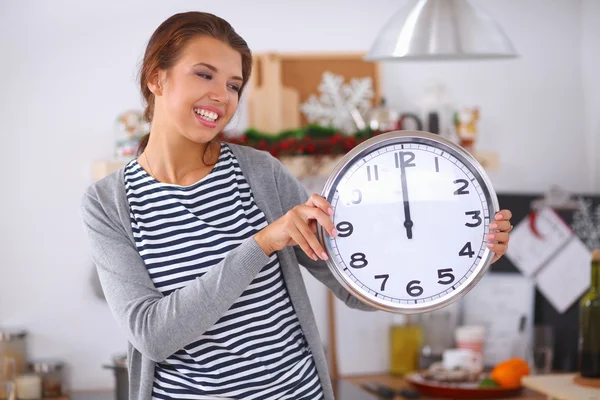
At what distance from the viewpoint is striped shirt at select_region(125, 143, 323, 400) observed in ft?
4.55

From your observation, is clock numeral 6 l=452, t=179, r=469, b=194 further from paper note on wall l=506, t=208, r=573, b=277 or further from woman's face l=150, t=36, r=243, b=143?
paper note on wall l=506, t=208, r=573, b=277

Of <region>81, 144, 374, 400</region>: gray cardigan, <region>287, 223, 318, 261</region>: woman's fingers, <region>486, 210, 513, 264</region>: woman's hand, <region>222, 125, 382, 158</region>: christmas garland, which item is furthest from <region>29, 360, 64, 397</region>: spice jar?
<region>486, 210, 513, 264</region>: woman's hand

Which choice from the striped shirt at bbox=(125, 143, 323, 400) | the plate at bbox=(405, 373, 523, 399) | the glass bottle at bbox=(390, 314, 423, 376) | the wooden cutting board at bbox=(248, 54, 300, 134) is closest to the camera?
the striped shirt at bbox=(125, 143, 323, 400)

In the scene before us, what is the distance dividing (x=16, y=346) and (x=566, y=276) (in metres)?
1.91

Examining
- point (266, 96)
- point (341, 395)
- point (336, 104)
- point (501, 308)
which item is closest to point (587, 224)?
A: point (501, 308)

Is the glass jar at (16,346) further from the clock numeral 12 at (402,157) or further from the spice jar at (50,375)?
the clock numeral 12 at (402,157)

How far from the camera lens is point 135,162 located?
151 centimetres

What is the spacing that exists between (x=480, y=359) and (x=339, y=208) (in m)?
1.75

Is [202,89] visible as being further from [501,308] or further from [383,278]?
[501,308]

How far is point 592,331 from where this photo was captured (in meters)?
2.38

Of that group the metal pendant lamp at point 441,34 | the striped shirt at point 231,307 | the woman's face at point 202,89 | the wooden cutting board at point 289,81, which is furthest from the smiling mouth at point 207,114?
the wooden cutting board at point 289,81

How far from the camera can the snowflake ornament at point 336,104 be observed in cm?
292

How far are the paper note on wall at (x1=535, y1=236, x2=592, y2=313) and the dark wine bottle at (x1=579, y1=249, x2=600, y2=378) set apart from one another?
2.20 ft

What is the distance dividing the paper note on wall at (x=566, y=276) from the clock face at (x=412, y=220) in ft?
6.08
